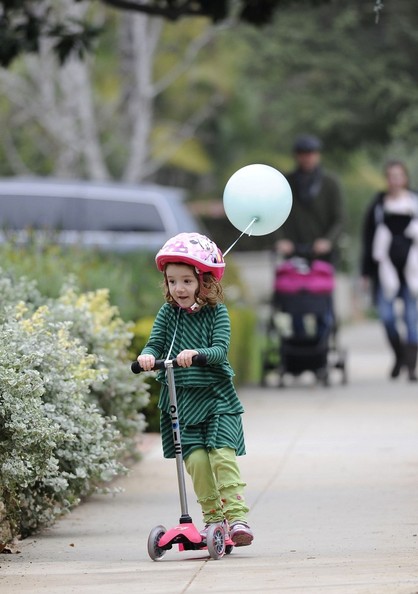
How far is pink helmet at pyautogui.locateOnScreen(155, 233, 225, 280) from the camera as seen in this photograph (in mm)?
7016

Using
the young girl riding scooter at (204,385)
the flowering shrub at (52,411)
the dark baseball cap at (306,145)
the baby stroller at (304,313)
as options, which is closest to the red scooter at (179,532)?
the young girl riding scooter at (204,385)

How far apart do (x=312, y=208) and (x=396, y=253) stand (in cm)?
93

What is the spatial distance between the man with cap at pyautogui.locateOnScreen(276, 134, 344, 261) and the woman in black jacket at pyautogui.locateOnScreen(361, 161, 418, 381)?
1.12ft

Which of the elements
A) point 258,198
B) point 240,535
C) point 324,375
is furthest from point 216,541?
point 324,375

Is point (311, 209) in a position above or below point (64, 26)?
below

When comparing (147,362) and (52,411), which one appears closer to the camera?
(147,362)

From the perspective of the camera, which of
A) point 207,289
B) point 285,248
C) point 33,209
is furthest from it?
point 33,209

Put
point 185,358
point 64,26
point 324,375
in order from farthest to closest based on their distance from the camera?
point 324,375, point 64,26, point 185,358

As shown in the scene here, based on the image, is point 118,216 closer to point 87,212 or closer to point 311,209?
point 87,212

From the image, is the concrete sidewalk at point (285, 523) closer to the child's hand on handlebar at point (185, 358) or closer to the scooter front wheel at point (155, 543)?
the scooter front wheel at point (155, 543)

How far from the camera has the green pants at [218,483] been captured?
7.15m

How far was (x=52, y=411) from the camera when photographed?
24.5 ft

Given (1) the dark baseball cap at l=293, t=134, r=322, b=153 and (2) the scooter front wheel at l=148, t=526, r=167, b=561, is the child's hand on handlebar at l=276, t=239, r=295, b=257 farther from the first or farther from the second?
(2) the scooter front wheel at l=148, t=526, r=167, b=561

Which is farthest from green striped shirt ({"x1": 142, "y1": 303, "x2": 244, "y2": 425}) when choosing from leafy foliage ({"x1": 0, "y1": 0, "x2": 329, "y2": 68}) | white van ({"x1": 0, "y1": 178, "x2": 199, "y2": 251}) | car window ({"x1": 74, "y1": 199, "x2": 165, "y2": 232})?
car window ({"x1": 74, "y1": 199, "x2": 165, "y2": 232})
